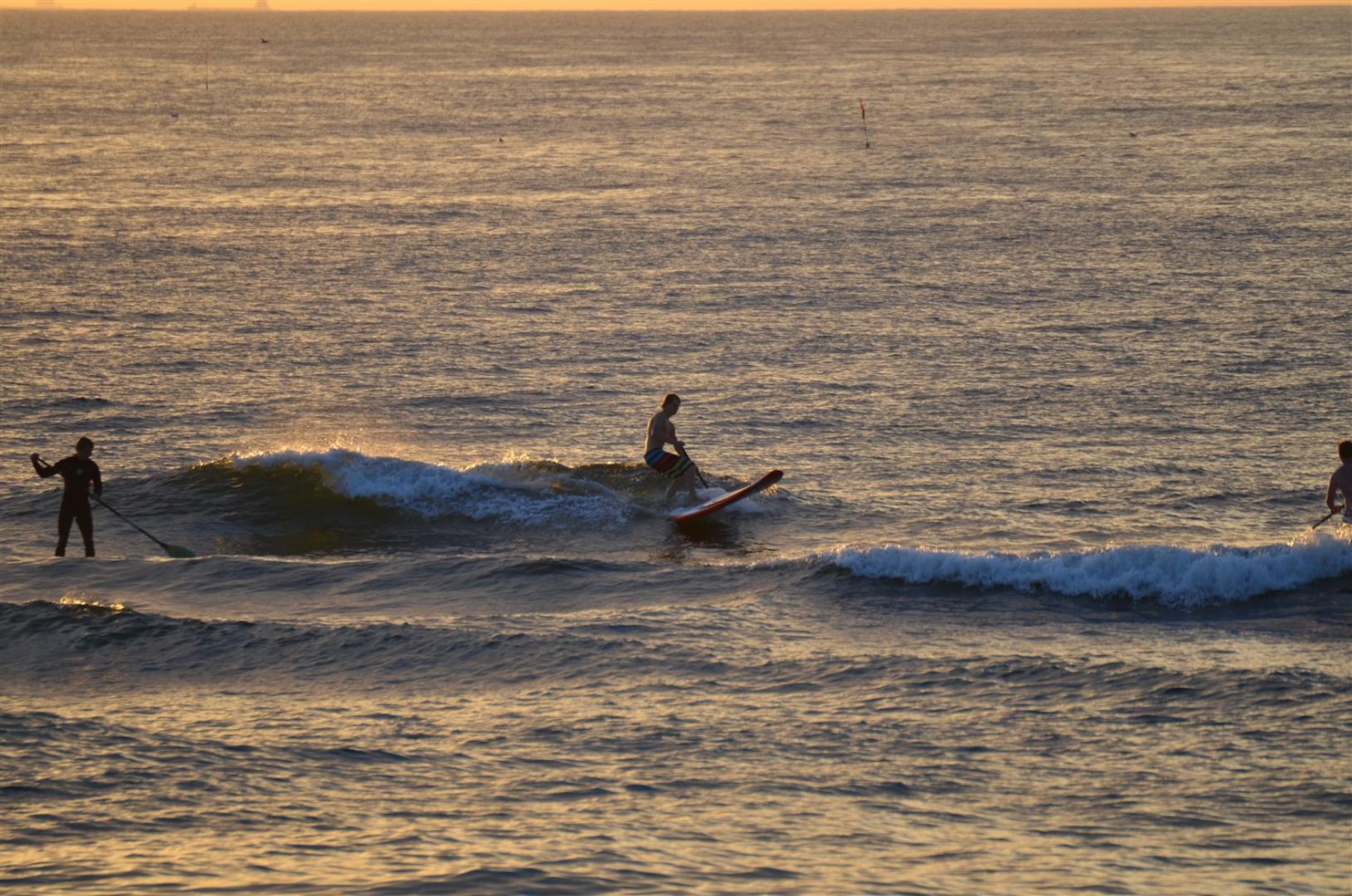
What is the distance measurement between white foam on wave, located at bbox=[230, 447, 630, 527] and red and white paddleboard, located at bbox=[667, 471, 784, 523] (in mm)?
877

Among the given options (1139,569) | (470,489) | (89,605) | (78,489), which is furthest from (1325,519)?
(78,489)

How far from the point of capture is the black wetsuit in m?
18.0

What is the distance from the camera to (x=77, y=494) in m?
18.2

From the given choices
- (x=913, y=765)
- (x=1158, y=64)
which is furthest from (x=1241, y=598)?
(x=1158, y=64)

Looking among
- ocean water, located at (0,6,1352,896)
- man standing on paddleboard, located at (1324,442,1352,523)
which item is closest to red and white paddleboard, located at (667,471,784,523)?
ocean water, located at (0,6,1352,896)

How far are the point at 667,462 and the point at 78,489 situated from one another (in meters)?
7.38

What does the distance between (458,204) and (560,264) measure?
13.0m

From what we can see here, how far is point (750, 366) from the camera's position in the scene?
28859 millimetres

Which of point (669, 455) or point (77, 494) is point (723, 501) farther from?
point (77, 494)

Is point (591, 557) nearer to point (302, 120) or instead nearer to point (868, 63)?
point (302, 120)

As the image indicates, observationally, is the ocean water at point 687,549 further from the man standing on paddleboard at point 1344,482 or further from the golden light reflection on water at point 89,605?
the man standing on paddleboard at point 1344,482

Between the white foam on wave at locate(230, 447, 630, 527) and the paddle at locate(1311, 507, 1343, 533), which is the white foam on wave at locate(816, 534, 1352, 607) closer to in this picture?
the paddle at locate(1311, 507, 1343, 533)

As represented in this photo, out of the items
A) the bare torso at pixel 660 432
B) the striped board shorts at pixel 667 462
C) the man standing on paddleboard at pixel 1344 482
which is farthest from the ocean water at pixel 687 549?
the bare torso at pixel 660 432

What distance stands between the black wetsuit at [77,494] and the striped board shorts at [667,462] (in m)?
6.89
